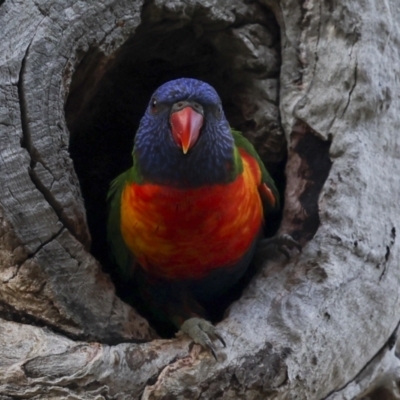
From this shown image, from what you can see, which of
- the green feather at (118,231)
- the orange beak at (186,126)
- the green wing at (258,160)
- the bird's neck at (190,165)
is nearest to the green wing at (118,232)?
the green feather at (118,231)

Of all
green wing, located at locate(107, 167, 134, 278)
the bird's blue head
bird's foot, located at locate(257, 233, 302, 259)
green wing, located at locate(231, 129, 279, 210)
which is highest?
the bird's blue head

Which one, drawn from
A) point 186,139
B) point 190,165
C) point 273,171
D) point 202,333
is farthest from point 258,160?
point 202,333

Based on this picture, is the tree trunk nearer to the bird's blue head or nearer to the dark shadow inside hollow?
the dark shadow inside hollow

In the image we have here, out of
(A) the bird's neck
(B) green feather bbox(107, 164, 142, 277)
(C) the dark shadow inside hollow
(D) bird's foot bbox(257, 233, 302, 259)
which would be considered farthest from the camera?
(C) the dark shadow inside hollow

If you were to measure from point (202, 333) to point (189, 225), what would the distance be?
0.43m

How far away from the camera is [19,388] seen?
1735 mm

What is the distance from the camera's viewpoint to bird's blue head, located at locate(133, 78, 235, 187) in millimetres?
2131

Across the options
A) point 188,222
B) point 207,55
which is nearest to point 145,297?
point 188,222

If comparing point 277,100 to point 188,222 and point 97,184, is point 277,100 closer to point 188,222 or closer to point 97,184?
point 188,222

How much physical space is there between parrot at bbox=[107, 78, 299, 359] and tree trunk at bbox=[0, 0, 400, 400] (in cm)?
17

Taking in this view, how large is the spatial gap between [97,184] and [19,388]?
173 centimetres

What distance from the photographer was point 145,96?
323cm

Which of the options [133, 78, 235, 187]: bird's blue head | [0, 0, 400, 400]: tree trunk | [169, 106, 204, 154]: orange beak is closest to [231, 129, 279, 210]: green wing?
[0, 0, 400, 400]: tree trunk

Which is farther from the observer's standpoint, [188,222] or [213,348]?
[188,222]
